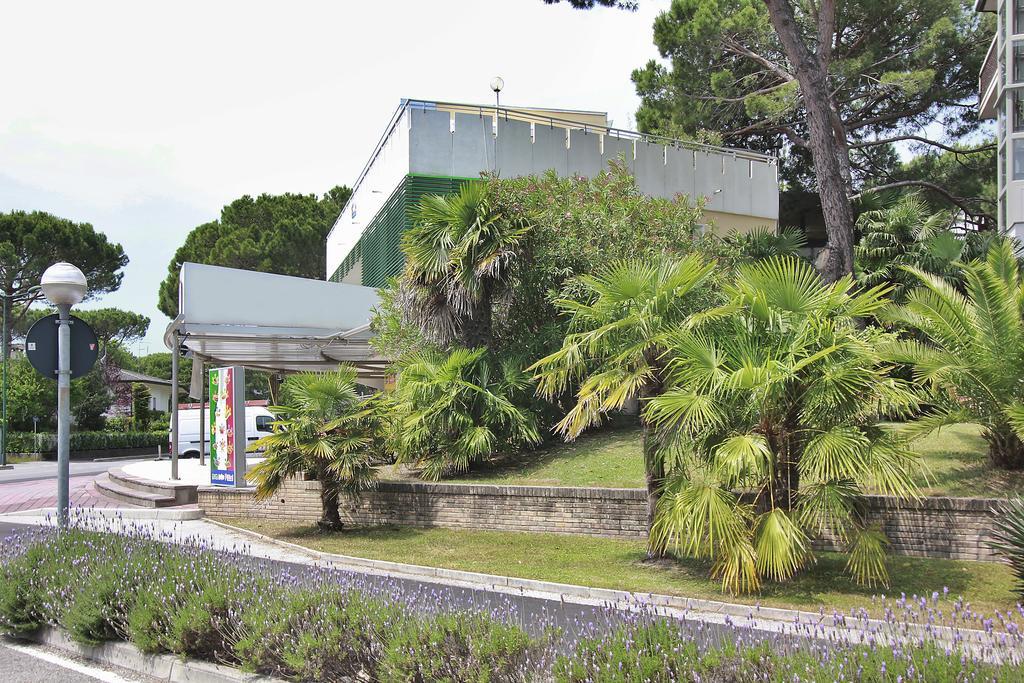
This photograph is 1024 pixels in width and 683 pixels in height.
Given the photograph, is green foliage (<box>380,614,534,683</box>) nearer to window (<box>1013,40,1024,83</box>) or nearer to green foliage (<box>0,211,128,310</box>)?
window (<box>1013,40,1024,83</box>)

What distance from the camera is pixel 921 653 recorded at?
4.11 metres

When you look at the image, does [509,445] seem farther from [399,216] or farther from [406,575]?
[399,216]

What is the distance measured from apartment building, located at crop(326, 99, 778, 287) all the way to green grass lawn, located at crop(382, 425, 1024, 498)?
17.6 feet

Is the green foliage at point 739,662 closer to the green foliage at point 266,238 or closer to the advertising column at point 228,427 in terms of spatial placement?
the advertising column at point 228,427

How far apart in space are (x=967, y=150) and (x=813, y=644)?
3209cm

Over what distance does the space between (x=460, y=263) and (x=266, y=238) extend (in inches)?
1508

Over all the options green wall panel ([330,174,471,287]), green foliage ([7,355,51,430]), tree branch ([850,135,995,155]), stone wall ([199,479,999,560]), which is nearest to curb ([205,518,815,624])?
stone wall ([199,479,999,560])

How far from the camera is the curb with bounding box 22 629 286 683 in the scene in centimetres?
573

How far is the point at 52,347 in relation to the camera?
29.8 feet

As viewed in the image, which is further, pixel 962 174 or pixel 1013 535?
pixel 962 174

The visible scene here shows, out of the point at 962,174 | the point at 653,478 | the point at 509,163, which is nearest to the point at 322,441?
the point at 653,478

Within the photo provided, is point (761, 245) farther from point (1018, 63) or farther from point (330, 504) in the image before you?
point (330, 504)

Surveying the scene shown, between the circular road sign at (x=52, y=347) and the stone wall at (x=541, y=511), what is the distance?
5.45 m

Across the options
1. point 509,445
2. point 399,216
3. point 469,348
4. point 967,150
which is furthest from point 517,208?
point 967,150
